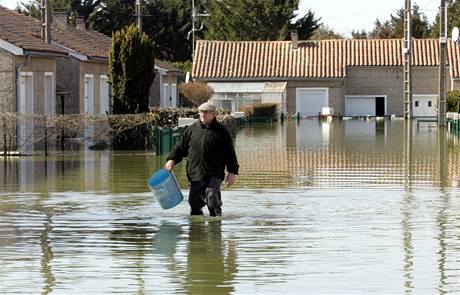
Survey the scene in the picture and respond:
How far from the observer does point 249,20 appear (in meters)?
100

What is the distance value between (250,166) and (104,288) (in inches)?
716

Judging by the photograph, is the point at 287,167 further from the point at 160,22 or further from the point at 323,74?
the point at 160,22

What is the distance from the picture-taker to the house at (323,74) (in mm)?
86375

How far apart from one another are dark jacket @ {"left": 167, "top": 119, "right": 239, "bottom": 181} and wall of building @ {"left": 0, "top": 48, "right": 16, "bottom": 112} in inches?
756

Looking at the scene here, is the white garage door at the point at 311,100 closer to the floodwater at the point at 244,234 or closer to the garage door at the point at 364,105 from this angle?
the garage door at the point at 364,105

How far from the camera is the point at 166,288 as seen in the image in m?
11.5

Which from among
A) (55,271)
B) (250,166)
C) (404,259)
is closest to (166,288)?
(55,271)

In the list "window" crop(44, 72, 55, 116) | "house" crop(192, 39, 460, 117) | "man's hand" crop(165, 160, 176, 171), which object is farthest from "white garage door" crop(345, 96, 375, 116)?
"man's hand" crop(165, 160, 176, 171)

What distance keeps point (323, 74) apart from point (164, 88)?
24.6 metres

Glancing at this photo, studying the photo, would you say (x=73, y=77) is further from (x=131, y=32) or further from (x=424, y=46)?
(x=424, y=46)

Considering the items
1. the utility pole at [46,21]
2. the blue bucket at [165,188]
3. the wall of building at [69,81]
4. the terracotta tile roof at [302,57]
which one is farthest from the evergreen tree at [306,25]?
the blue bucket at [165,188]

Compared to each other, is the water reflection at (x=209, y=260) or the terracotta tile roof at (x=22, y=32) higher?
the terracotta tile roof at (x=22, y=32)

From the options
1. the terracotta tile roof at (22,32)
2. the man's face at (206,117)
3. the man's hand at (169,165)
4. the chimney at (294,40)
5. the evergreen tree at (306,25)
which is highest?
the evergreen tree at (306,25)

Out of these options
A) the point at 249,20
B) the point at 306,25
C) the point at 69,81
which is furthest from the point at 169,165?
the point at 306,25
